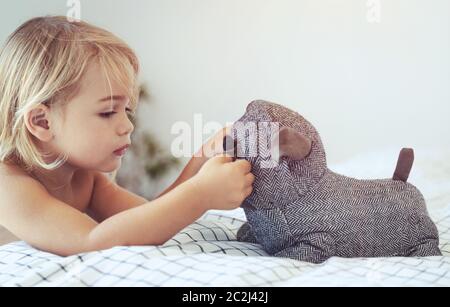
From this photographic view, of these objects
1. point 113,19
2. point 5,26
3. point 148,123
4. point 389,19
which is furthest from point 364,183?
point 148,123

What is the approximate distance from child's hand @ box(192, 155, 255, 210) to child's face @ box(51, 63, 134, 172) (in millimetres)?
175

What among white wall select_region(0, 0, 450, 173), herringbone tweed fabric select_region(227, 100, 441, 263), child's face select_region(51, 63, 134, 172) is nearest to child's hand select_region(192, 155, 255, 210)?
herringbone tweed fabric select_region(227, 100, 441, 263)

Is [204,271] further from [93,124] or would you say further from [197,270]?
[93,124]

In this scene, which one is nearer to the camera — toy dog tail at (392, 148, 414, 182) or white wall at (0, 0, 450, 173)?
toy dog tail at (392, 148, 414, 182)

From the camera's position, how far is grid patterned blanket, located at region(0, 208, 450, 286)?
546 millimetres

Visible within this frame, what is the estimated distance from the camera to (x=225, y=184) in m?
0.71

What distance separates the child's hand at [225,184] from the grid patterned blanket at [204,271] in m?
0.09

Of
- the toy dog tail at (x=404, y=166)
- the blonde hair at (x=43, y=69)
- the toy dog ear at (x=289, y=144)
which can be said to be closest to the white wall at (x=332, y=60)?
the blonde hair at (x=43, y=69)

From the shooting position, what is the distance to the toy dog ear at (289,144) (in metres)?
0.70

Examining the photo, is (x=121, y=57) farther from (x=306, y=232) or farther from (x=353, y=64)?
(x=353, y=64)

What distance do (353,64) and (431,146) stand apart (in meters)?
0.39

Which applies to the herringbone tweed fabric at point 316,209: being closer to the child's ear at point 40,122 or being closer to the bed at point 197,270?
the bed at point 197,270

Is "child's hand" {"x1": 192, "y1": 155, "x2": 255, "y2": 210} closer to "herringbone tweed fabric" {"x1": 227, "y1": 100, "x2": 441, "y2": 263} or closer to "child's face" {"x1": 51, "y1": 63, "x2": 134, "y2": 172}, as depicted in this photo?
"herringbone tweed fabric" {"x1": 227, "y1": 100, "x2": 441, "y2": 263}

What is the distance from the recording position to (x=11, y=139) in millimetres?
840
